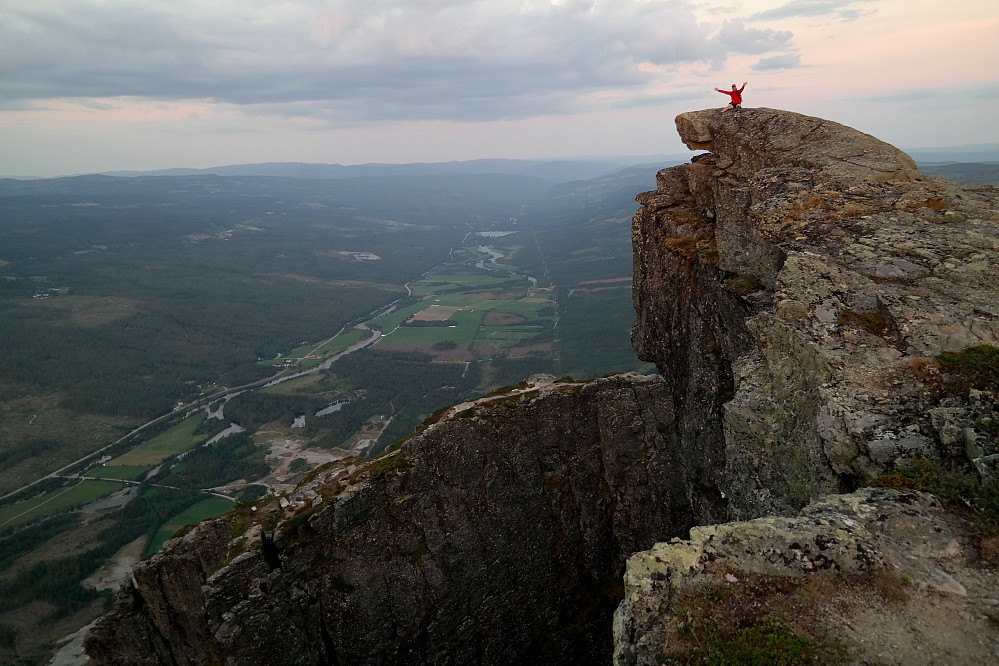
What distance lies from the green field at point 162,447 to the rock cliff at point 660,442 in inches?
5022

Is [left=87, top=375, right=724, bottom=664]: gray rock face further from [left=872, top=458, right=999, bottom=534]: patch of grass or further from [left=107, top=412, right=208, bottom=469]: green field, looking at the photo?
[left=107, top=412, right=208, bottom=469]: green field

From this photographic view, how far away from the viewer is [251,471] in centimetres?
11906

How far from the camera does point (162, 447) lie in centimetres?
13912

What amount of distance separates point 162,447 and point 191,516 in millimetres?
46584

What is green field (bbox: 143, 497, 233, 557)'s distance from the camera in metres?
96.7

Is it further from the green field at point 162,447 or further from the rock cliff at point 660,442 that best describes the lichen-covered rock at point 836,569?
the green field at point 162,447

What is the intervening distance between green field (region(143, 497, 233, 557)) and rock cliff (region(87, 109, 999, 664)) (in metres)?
85.3

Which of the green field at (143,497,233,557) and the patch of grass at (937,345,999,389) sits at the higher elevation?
the patch of grass at (937,345,999,389)

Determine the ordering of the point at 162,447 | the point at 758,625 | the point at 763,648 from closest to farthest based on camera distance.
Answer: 1. the point at 763,648
2. the point at 758,625
3. the point at 162,447

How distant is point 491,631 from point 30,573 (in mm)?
101582

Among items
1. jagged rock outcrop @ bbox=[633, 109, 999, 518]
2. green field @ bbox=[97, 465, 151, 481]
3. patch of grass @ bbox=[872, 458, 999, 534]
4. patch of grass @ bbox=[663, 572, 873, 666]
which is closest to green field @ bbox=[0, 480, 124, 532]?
green field @ bbox=[97, 465, 151, 481]

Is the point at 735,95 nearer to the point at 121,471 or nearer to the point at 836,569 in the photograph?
the point at 836,569

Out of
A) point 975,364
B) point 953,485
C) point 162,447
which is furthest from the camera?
point 162,447

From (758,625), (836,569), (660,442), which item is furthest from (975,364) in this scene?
(660,442)
